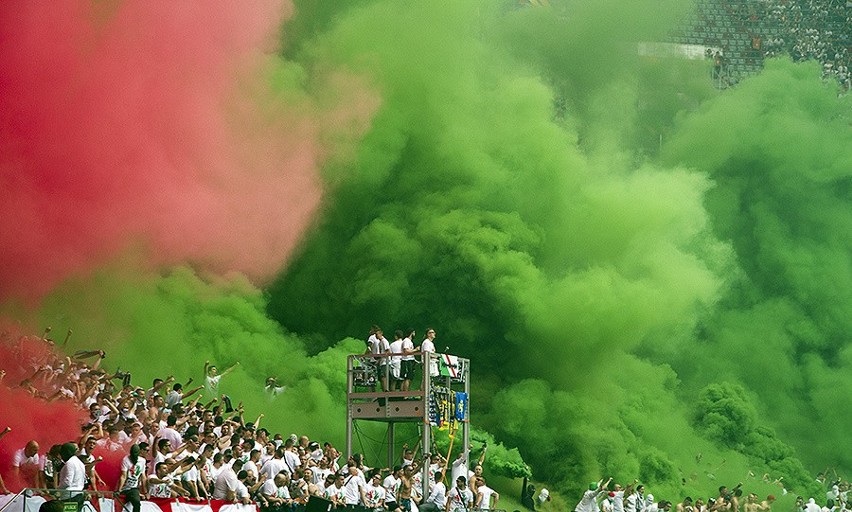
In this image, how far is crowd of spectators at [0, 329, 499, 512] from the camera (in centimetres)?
1548

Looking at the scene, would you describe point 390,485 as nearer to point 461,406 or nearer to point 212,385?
point 461,406

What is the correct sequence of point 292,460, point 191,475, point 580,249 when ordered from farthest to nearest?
1. point 580,249
2. point 292,460
3. point 191,475

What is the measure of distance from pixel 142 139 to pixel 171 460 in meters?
9.52

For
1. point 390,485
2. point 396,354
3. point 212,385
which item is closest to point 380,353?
point 396,354

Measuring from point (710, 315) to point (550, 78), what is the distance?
8662 millimetres

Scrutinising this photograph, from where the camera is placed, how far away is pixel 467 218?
1364 inches

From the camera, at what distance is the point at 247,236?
3028cm

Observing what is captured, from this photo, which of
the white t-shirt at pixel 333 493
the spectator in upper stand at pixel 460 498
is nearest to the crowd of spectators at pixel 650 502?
the spectator in upper stand at pixel 460 498

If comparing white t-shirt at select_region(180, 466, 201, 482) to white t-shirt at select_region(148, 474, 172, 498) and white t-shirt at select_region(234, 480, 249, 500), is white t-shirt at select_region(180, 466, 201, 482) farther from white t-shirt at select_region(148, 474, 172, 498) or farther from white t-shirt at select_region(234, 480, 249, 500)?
white t-shirt at select_region(234, 480, 249, 500)

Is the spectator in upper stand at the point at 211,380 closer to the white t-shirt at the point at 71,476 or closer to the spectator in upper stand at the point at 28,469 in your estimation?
the spectator in upper stand at the point at 28,469

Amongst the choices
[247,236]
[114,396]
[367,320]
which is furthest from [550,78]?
[114,396]

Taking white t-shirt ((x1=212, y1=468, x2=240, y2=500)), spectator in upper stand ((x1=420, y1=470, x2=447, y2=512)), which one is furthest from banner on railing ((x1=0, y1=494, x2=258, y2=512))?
spectator in upper stand ((x1=420, y1=470, x2=447, y2=512))

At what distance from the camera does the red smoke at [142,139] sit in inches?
856

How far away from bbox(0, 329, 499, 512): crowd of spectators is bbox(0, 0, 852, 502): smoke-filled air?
76 cm
